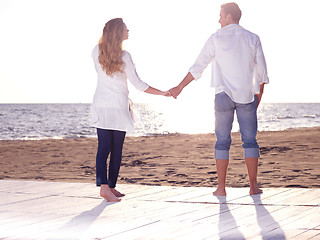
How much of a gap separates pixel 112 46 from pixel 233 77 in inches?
45.6

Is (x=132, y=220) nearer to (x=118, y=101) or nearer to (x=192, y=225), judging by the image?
(x=192, y=225)

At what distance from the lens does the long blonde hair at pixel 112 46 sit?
4246mm

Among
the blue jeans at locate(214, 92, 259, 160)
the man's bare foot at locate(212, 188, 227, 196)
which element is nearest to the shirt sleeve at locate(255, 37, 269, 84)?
the blue jeans at locate(214, 92, 259, 160)

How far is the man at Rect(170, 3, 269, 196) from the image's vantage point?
4.38 meters

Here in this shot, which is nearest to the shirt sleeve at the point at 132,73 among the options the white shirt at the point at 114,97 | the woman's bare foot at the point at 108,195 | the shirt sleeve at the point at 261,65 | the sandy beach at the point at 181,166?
the white shirt at the point at 114,97

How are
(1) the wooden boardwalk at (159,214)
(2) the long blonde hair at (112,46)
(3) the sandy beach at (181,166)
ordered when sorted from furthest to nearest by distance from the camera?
(3) the sandy beach at (181,166) < (2) the long blonde hair at (112,46) < (1) the wooden boardwalk at (159,214)

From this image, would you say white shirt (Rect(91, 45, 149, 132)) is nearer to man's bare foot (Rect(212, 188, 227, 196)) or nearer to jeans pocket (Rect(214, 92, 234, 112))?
jeans pocket (Rect(214, 92, 234, 112))

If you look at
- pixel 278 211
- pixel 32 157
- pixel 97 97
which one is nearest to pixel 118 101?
pixel 97 97

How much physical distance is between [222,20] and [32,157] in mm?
10637

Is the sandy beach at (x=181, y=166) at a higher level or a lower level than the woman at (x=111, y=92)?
lower

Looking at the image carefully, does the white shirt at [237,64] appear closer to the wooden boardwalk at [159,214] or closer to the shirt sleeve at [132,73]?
the shirt sleeve at [132,73]

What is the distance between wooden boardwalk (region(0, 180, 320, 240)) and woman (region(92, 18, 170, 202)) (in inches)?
18.4

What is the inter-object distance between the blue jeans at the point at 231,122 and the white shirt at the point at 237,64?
0.07 meters

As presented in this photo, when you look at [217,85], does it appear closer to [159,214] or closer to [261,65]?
[261,65]
